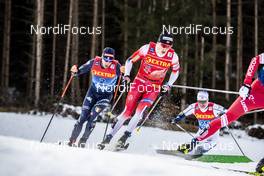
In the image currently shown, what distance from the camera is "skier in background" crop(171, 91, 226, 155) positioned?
695 cm

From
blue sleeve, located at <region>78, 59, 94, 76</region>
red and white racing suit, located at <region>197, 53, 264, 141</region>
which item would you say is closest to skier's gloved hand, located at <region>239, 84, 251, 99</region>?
red and white racing suit, located at <region>197, 53, 264, 141</region>

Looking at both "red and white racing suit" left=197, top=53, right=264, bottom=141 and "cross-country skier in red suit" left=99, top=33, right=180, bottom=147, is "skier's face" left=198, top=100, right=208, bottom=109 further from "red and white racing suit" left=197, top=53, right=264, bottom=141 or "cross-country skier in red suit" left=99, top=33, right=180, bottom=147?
"red and white racing suit" left=197, top=53, right=264, bottom=141

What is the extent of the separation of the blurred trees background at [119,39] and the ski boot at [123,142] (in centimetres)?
341

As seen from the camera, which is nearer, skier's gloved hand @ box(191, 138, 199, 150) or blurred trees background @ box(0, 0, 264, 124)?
skier's gloved hand @ box(191, 138, 199, 150)

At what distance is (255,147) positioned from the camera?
8.08m

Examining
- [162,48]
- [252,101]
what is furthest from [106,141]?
[252,101]

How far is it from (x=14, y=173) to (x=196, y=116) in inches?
193

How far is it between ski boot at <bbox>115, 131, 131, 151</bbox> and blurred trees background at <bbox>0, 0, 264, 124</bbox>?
3408mm

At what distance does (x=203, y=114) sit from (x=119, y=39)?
316 inches

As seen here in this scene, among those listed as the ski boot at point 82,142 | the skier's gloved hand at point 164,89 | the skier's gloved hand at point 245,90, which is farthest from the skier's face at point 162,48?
the ski boot at point 82,142

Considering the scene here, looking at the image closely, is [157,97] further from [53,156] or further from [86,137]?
[53,156]

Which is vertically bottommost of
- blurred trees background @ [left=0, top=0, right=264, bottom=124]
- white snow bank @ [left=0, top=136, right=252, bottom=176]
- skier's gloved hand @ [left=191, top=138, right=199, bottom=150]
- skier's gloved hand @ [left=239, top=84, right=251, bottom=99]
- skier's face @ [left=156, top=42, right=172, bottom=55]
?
skier's gloved hand @ [left=191, top=138, right=199, bottom=150]

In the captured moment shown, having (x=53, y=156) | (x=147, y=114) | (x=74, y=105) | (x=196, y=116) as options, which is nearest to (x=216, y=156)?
(x=196, y=116)

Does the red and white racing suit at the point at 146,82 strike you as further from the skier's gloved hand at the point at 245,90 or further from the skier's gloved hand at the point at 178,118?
the skier's gloved hand at the point at 245,90
